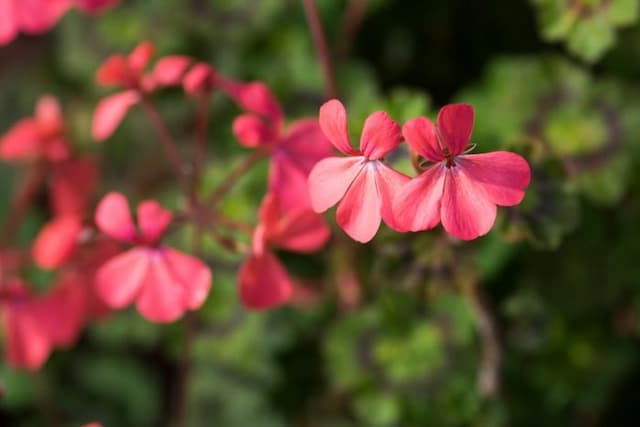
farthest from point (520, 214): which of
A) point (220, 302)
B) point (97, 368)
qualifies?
point (97, 368)

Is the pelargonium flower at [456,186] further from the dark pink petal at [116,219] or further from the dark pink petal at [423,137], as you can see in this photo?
the dark pink petal at [116,219]

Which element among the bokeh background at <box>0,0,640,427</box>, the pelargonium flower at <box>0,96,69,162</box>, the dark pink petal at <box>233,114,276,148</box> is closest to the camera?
the dark pink petal at <box>233,114,276,148</box>

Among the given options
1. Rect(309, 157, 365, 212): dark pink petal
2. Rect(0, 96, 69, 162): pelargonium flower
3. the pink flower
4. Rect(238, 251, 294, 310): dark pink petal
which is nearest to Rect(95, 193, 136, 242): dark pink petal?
the pink flower

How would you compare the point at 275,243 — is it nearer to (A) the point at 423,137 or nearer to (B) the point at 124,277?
(B) the point at 124,277

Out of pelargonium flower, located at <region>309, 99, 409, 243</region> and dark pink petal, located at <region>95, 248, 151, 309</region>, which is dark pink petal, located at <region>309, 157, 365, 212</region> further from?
dark pink petal, located at <region>95, 248, 151, 309</region>

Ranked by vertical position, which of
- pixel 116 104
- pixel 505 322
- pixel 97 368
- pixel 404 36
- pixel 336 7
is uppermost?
pixel 116 104

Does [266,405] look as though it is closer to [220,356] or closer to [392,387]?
[220,356]

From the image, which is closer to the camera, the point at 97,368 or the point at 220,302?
the point at 220,302
